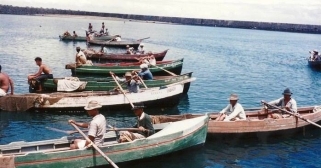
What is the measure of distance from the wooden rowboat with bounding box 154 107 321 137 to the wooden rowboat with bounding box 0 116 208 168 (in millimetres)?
1088

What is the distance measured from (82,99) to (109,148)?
741 cm

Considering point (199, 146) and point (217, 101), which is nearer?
point (199, 146)

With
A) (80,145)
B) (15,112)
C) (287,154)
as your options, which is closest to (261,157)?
(287,154)

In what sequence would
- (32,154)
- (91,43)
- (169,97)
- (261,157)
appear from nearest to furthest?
(32,154) → (261,157) → (169,97) → (91,43)

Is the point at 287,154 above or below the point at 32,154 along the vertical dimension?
below

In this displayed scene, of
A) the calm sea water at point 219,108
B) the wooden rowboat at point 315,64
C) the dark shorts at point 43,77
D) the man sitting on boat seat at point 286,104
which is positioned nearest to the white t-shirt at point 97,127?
the calm sea water at point 219,108

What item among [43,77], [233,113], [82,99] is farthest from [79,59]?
[233,113]

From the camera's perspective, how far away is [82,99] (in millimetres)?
17656

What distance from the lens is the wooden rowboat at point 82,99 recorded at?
17.0 metres

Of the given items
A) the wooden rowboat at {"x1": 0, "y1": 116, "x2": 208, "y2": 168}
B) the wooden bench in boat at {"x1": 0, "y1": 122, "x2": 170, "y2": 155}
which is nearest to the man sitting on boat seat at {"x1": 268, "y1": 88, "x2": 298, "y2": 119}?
the wooden rowboat at {"x1": 0, "y1": 116, "x2": 208, "y2": 168}

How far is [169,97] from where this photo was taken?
64.5 ft

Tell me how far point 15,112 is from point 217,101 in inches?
479

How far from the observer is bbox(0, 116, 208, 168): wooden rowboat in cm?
1007

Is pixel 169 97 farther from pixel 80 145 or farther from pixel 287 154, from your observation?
pixel 80 145
